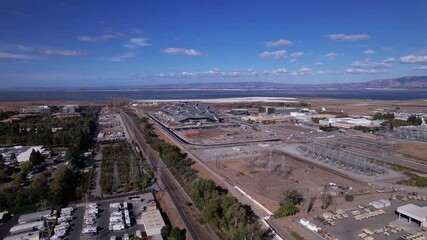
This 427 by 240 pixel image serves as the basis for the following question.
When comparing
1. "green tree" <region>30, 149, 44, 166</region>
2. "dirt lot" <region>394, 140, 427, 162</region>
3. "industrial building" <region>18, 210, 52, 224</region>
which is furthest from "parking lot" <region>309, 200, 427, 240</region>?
"green tree" <region>30, 149, 44, 166</region>

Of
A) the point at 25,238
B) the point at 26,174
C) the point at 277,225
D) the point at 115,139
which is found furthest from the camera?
the point at 115,139

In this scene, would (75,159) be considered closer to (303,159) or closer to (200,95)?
(303,159)

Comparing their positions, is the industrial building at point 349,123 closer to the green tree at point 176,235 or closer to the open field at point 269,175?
the open field at point 269,175

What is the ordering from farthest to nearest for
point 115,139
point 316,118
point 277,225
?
point 316,118 → point 115,139 → point 277,225

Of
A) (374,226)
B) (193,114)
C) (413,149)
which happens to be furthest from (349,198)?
(193,114)

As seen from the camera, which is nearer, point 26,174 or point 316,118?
point 26,174

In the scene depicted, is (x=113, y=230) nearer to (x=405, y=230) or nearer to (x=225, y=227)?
(x=225, y=227)

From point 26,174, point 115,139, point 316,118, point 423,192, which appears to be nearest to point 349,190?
point 423,192
